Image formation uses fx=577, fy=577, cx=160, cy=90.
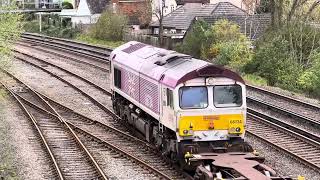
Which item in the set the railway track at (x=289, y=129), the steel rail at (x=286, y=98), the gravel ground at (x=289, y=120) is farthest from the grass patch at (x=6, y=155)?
the steel rail at (x=286, y=98)

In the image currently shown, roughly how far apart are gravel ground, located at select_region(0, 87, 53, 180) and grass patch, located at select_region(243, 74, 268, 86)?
14137 mm

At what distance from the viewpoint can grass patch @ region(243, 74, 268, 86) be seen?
32.6 meters

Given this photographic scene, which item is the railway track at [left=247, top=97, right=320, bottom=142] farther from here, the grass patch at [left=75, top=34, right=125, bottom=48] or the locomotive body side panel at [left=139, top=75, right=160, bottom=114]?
the grass patch at [left=75, top=34, right=125, bottom=48]

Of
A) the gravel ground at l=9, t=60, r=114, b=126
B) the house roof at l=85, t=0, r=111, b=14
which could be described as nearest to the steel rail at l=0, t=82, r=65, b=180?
the gravel ground at l=9, t=60, r=114, b=126

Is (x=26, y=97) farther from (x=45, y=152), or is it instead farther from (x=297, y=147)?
(x=297, y=147)

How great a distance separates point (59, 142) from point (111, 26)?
38.9 meters

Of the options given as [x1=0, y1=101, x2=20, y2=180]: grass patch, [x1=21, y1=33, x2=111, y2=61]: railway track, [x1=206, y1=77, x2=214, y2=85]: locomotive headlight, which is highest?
[x1=206, y1=77, x2=214, y2=85]: locomotive headlight

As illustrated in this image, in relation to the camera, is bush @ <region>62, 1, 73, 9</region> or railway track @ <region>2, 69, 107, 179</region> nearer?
railway track @ <region>2, 69, 107, 179</region>

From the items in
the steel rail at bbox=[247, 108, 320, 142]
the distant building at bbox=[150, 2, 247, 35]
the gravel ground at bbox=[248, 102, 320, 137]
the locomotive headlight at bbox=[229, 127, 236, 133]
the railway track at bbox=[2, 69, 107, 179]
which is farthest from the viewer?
the distant building at bbox=[150, 2, 247, 35]

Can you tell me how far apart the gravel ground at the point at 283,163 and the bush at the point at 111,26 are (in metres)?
40.0

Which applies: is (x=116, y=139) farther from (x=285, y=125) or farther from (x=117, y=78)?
(x=285, y=125)

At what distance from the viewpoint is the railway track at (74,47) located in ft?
146

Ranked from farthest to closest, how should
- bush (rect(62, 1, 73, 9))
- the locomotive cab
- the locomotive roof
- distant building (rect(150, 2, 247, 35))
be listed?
bush (rect(62, 1, 73, 9)), distant building (rect(150, 2, 247, 35)), the locomotive roof, the locomotive cab

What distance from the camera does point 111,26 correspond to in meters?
57.2
